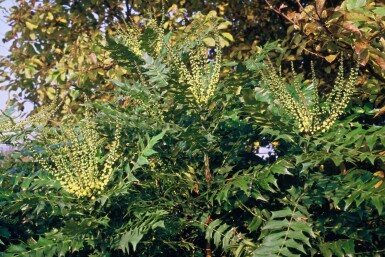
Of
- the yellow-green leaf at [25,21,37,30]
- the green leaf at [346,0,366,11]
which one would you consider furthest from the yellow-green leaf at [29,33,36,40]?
the green leaf at [346,0,366,11]

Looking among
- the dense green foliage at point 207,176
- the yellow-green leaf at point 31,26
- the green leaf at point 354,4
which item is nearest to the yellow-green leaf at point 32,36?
the yellow-green leaf at point 31,26

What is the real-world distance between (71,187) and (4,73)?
→ 4.31m

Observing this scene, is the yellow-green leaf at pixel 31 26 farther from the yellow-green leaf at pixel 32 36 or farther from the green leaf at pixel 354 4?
the green leaf at pixel 354 4

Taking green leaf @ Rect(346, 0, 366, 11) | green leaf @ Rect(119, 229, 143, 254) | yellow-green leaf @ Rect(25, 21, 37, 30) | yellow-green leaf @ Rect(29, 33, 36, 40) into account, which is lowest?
green leaf @ Rect(119, 229, 143, 254)

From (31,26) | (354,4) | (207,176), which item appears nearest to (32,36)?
(31,26)

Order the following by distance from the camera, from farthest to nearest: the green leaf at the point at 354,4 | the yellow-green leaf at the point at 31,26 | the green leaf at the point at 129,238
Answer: the yellow-green leaf at the point at 31,26 < the green leaf at the point at 354,4 < the green leaf at the point at 129,238

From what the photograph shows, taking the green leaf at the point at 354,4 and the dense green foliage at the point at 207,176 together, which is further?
the green leaf at the point at 354,4

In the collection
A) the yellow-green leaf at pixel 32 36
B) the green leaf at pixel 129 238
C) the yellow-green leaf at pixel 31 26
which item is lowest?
the green leaf at pixel 129 238

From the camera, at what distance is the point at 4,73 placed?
23.2 feet

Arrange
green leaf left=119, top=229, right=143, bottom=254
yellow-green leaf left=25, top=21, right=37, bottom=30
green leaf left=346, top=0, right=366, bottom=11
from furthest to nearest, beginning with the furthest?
yellow-green leaf left=25, top=21, right=37, bottom=30, green leaf left=346, top=0, right=366, bottom=11, green leaf left=119, top=229, right=143, bottom=254

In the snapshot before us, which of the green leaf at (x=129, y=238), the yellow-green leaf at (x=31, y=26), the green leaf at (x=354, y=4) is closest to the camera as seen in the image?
the green leaf at (x=129, y=238)

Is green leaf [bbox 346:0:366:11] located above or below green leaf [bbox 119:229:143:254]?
above

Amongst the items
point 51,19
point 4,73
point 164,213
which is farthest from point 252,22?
point 164,213

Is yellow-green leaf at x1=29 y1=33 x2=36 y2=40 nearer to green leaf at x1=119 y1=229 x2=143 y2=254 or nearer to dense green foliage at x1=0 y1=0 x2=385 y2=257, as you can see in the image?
dense green foliage at x1=0 y1=0 x2=385 y2=257
